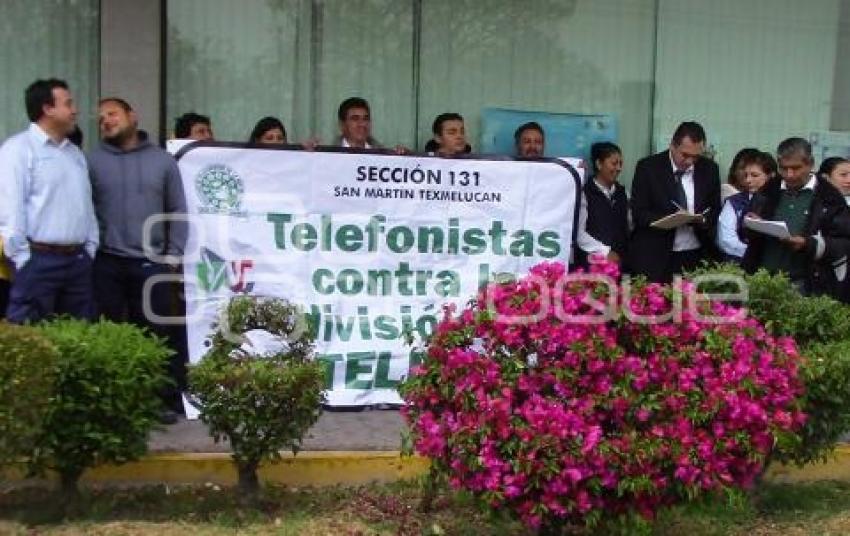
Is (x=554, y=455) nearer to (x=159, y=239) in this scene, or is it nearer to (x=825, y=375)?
(x=825, y=375)

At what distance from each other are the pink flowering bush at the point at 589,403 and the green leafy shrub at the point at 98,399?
1234 millimetres

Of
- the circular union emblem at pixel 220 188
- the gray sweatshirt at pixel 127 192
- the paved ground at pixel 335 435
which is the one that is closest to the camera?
the paved ground at pixel 335 435

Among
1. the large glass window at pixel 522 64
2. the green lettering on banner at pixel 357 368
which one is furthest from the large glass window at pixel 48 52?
the green lettering on banner at pixel 357 368

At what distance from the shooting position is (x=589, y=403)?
4.13 meters

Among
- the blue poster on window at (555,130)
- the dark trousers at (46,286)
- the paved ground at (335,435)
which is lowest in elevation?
the paved ground at (335,435)

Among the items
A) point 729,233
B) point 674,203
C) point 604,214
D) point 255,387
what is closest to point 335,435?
point 255,387

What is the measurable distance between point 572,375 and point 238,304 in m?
1.59

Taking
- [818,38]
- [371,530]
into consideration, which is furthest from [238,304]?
[818,38]

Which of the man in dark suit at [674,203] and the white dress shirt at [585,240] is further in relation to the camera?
the man in dark suit at [674,203]

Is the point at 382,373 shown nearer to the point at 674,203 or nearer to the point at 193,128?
the point at 193,128

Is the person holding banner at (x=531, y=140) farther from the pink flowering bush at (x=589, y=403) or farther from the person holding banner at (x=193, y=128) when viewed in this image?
the pink flowering bush at (x=589, y=403)

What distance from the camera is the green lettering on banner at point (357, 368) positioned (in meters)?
6.37

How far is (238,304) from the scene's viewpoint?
4.90m

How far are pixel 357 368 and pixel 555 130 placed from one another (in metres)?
2.94
